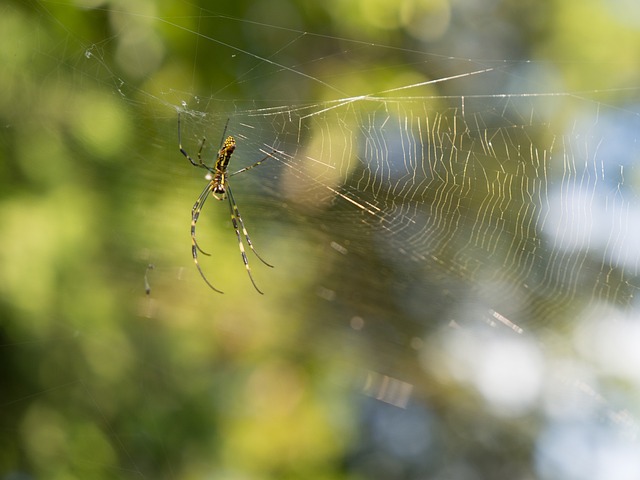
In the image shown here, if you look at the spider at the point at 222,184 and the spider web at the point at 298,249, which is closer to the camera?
the spider at the point at 222,184

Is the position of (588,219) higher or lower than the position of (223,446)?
higher

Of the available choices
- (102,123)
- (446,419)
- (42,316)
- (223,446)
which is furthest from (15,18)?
(446,419)

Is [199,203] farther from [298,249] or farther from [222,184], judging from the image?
Answer: [298,249]

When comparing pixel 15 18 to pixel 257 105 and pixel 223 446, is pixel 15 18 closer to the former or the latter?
pixel 257 105

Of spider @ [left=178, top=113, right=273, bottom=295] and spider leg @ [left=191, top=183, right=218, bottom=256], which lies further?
spider leg @ [left=191, top=183, right=218, bottom=256]

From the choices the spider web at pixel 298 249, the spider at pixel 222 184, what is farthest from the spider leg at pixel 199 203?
the spider web at pixel 298 249

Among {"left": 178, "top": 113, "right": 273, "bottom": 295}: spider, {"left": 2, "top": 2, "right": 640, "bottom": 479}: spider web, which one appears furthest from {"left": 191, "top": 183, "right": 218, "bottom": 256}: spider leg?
{"left": 2, "top": 2, "right": 640, "bottom": 479}: spider web

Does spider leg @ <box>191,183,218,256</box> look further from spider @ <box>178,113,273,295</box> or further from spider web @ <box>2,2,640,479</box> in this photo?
spider web @ <box>2,2,640,479</box>

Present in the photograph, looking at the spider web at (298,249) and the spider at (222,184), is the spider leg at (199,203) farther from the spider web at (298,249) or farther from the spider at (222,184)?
the spider web at (298,249)
